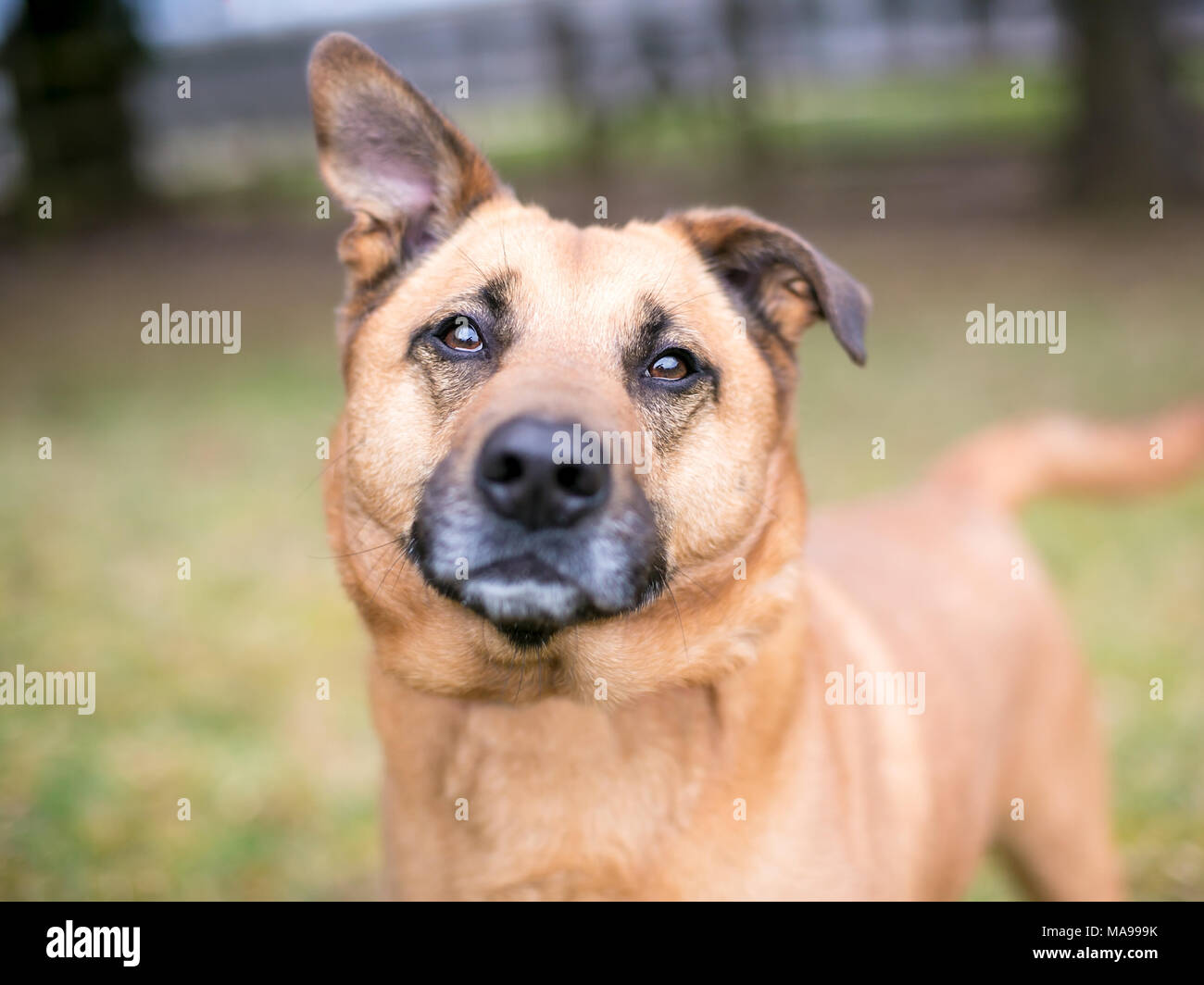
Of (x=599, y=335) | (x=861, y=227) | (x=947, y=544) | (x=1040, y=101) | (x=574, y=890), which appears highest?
(x=1040, y=101)

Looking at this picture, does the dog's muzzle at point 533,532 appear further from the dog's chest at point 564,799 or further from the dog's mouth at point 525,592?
the dog's chest at point 564,799

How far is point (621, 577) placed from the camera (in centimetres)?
234

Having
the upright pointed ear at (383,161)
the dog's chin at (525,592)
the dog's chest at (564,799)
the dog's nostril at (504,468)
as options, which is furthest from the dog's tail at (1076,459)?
the dog's nostril at (504,468)

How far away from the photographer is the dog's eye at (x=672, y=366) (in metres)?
2.74

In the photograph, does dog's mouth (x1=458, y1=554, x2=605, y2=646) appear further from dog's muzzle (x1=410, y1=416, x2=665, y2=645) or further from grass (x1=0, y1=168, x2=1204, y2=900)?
grass (x1=0, y1=168, x2=1204, y2=900)

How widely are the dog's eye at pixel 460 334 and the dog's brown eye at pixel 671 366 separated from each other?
1.42 feet

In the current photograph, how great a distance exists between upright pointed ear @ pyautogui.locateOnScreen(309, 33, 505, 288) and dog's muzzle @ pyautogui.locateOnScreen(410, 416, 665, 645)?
0.93 meters

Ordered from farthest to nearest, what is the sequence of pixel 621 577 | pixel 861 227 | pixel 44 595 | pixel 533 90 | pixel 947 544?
1. pixel 533 90
2. pixel 861 227
3. pixel 44 595
4. pixel 947 544
5. pixel 621 577

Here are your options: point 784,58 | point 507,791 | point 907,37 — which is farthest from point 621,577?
point 907,37

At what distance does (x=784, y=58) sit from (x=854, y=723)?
1861 centimetres

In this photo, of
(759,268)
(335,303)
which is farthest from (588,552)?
(335,303)

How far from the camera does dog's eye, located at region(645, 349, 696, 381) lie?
2.74 m

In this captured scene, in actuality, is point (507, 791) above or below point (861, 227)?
below

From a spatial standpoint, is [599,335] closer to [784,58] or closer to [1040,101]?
[784,58]
